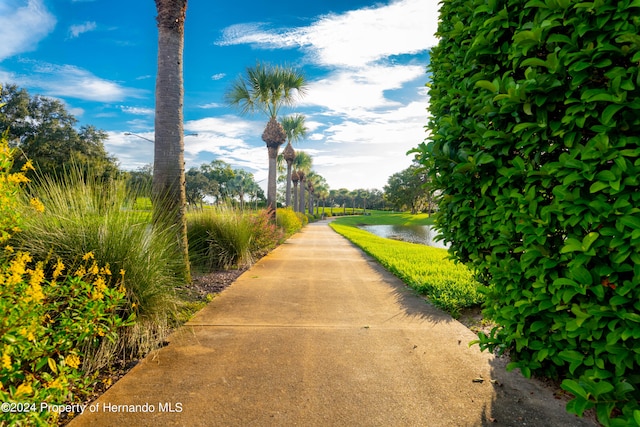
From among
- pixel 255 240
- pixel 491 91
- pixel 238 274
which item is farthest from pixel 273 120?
pixel 491 91

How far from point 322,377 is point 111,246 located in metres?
2.57

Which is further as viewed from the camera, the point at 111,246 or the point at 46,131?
the point at 46,131

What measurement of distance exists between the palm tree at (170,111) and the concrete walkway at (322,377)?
230 centimetres

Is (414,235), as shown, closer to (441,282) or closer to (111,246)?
(441,282)

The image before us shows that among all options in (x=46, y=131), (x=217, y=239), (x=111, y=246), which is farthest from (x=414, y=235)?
(x=46, y=131)

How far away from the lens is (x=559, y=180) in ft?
6.75

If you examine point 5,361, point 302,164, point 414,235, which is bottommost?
point 414,235

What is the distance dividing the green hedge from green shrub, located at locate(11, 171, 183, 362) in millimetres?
3249

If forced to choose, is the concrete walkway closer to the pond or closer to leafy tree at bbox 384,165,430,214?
the pond

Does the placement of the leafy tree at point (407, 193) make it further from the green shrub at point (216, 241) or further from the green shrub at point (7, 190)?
the green shrub at point (7, 190)

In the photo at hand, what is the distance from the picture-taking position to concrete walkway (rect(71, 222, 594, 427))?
2.33m

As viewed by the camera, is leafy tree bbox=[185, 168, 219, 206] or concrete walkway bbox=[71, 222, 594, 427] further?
leafy tree bbox=[185, 168, 219, 206]

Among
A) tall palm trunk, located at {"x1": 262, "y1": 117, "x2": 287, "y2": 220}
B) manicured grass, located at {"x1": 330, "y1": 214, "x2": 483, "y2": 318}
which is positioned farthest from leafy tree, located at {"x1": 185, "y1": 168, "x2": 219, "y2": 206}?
manicured grass, located at {"x1": 330, "y1": 214, "x2": 483, "y2": 318}

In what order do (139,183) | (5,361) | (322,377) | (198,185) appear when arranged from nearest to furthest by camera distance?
(5,361) → (322,377) → (139,183) → (198,185)
